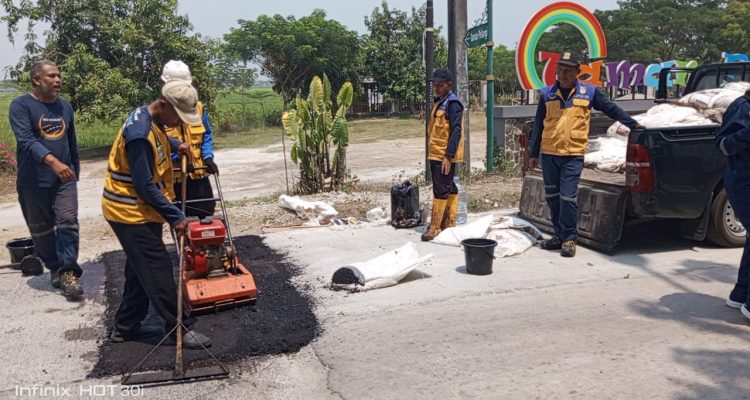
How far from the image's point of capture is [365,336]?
15.4 feet

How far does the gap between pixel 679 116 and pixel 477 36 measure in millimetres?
4197

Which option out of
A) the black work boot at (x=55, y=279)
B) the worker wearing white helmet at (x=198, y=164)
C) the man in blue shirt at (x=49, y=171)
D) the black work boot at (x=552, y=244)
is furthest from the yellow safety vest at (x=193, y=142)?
the black work boot at (x=552, y=244)

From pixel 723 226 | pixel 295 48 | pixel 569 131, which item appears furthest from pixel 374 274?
pixel 295 48

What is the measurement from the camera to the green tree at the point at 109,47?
19812 millimetres

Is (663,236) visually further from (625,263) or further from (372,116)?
(372,116)

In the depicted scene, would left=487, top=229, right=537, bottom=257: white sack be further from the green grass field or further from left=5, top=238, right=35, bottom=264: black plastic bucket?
the green grass field

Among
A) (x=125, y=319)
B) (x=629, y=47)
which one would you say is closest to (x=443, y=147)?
(x=125, y=319)

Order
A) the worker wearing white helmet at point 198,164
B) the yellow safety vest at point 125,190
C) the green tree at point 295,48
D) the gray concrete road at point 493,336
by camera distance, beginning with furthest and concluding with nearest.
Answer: the green tree at point 295,48, the worker wearing white helmet at point 198,164, the yellow safety vest at point 125,190, the gray concrete road at point 493,336

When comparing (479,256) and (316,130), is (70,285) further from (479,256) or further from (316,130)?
(316,130)

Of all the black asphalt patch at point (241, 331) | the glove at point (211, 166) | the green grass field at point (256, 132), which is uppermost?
the glove at point (211, 166)

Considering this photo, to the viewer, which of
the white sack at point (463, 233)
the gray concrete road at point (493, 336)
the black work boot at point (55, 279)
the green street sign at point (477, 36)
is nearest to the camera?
the gray concrete road at point (493, 336)

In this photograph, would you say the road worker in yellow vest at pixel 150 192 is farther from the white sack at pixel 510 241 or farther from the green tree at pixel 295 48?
the green tree at pixel 295 48

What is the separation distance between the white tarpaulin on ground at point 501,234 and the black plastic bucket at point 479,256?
0.68 metres

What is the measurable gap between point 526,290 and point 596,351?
1392mm
